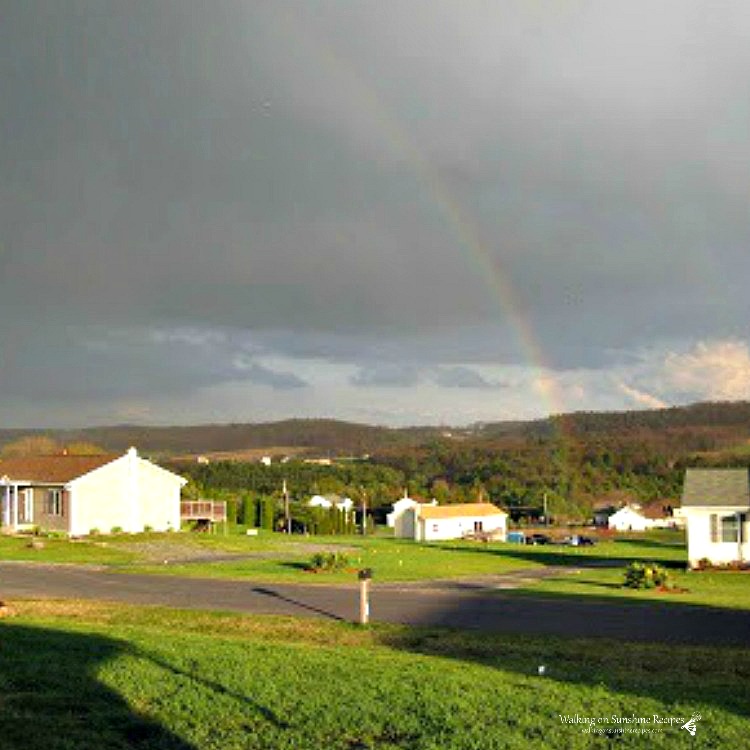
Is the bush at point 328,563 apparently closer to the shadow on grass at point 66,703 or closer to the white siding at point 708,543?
the white siding at point 708,543

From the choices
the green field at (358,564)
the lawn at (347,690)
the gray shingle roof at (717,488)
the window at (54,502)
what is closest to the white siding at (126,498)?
the window at (54,502)

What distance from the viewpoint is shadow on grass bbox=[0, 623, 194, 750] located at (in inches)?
372

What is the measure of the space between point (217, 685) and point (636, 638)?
9.25m

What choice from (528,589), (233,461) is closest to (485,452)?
(233,461)

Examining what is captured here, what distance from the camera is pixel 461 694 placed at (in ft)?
38.7

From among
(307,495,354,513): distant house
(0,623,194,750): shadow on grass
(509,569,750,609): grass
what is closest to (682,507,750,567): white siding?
(509,569,750,609): grass

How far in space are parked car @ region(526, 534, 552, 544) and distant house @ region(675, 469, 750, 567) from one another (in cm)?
4124

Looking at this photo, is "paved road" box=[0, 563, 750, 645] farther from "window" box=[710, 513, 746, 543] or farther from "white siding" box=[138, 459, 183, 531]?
"white siding" box=[138, 459, 183, 531]

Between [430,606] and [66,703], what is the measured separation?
13.6m

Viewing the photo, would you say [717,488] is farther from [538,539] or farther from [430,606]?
[538,539]

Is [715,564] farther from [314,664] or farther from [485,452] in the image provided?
[485,452]

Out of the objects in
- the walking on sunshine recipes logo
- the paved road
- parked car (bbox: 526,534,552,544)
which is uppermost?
the walking on sunshine recipes logo

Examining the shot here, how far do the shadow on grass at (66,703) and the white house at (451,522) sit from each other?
73884 millimetres

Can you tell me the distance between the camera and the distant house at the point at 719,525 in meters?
41.8
